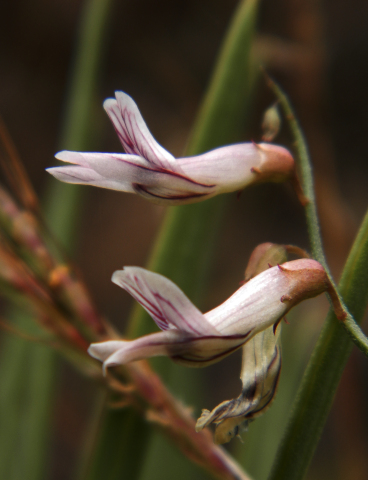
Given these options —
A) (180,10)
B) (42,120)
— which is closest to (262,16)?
(180,10)

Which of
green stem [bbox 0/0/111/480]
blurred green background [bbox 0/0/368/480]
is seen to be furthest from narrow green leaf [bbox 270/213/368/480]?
blurred green background [bbox 0/0/368/480]

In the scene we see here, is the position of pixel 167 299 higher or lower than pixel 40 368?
higher

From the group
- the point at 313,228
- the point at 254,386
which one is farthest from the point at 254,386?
the point at 313,228

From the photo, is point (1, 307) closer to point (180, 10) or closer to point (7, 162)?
point (180, 10)

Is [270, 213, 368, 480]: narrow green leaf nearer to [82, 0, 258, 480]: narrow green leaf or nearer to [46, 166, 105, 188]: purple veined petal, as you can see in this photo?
[46, 166, 105, 188]: purple veined petal

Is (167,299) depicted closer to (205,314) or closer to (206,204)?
(205,314)

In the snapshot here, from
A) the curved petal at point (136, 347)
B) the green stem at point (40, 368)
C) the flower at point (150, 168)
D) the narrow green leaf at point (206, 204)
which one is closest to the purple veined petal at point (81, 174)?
the flower at point (150, 168)

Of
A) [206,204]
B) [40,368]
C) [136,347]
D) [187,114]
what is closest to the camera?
[136,347]
